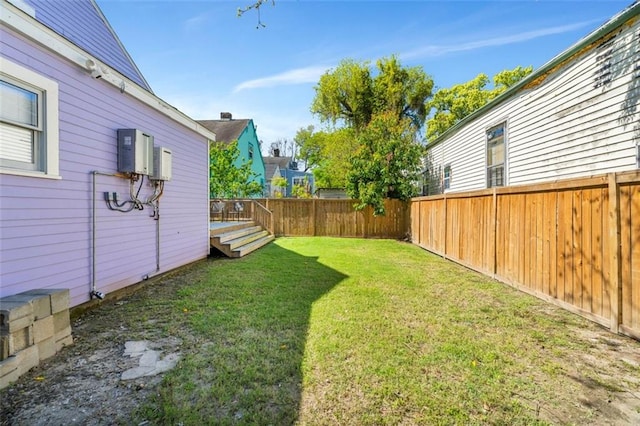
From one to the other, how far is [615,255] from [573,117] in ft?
11.6

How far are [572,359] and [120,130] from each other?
19.7 feet

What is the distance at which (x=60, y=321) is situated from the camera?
287 cm

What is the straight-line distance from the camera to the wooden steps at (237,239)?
307 inches

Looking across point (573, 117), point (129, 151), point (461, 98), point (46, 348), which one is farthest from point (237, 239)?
point (461, 98)

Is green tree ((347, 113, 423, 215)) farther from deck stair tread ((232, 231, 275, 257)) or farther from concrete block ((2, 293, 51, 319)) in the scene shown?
concrete block ((2, 293, 51, 319))

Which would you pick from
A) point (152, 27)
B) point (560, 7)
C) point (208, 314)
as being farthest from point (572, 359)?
point (152, 27)

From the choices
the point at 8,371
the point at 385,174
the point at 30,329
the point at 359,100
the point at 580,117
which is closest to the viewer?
the point at 8,371

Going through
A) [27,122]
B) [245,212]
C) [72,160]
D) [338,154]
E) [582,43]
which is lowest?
[245,212]

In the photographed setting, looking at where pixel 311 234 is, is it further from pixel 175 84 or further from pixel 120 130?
pixel 120 130

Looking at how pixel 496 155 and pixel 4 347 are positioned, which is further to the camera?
pixel 496 155

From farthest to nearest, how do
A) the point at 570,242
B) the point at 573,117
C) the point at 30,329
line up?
the point at 573,117, the point at 570,242, the point at 30,329

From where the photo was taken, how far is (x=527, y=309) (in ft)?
13.4

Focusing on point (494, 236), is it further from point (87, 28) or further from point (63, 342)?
point (87, 28)

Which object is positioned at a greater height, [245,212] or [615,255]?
[245,212]
